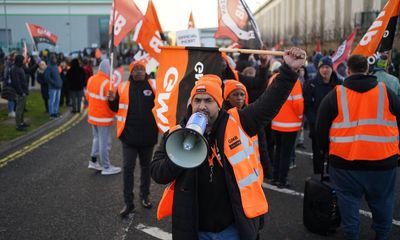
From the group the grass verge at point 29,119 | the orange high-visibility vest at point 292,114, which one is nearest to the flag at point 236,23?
the orange high-visibility vest at point 292,114

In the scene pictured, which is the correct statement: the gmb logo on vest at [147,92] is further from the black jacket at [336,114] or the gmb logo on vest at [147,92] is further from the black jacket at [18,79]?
the black jacket at [18,79]

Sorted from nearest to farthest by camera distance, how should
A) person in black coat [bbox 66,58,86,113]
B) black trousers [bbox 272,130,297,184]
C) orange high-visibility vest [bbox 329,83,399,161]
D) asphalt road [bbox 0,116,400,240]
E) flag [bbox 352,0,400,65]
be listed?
orange high-visibility vest [bbox 329,83,399,161]
asphalt road [bbox 0,116,400,240]
flag [bbox 352,0,400,65]
black trousers [bbox 272,130,297,184]
person in black coat [bbox 66,58,86,113]

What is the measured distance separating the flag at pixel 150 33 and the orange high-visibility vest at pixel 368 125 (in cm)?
318

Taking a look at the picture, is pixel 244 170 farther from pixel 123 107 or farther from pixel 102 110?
pixel 102 110

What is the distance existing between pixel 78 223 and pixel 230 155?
3.15 m

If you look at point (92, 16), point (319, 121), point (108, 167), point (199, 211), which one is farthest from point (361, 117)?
point (92, 16)

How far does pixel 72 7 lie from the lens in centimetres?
7050

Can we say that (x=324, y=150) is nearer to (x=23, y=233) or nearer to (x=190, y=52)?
(x=190, y=52)

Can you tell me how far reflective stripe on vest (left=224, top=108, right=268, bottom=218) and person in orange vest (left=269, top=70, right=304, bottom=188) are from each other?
400 cm

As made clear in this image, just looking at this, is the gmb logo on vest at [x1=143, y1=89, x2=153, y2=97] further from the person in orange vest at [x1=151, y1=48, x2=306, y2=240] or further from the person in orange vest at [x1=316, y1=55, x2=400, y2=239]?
the person in orange vest at [x1=151, y1=48, x2=306, y2=240]

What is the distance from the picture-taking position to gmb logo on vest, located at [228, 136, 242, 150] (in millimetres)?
2848

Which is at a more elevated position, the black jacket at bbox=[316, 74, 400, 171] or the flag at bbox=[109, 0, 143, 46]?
the flag at bbox=[109, 0, 143, 46]

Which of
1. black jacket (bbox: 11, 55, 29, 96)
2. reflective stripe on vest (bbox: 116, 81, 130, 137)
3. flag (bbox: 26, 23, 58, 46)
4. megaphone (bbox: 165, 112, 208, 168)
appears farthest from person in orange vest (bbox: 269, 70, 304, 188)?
flag (bbox: 26, 23, 58, 46)

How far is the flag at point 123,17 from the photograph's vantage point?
6.21 m
